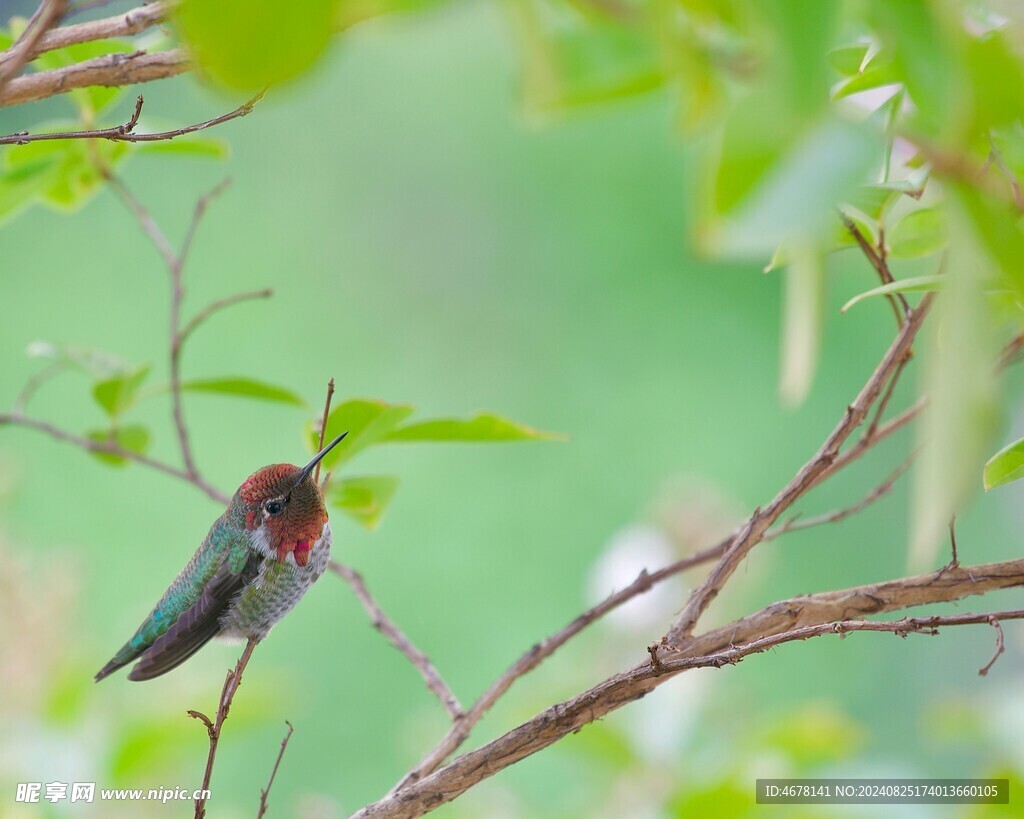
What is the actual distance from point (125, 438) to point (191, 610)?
22 centimetres

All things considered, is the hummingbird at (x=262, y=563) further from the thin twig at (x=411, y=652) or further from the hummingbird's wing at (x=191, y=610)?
the thin twig at (x=411, y=652)

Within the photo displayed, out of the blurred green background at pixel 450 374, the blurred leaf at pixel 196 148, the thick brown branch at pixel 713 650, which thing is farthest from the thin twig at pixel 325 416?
the blurred green background at pixel 450 374

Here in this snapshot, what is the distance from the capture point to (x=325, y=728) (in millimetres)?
2395

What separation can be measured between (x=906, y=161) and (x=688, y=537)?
763 mm

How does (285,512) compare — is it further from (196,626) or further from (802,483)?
(802,483)

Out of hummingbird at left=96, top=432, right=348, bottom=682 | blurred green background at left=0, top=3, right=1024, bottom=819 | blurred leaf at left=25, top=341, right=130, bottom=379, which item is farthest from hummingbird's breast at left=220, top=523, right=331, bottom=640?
blurred green background at left=0, top=3, right=1024, bottom=819

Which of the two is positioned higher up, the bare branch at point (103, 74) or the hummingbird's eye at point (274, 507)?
the bare branch at point (103, 74)

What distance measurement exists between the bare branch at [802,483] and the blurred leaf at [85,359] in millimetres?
324

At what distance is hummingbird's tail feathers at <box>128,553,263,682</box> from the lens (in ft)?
1.13

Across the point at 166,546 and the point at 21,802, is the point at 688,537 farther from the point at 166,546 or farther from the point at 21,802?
the point at 166,546

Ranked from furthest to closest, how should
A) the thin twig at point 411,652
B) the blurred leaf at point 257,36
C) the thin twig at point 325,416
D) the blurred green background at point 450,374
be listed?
1. the blurred green background at point 450,374
2. the thin twig at point 411,652
3. the thin twig at point 325,416
4. the blurred leaf at point 257,36

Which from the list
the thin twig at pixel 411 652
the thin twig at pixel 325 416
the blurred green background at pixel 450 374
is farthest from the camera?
the blurred green background at pixel 450 374

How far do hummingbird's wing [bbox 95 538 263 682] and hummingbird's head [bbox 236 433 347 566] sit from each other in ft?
0.03

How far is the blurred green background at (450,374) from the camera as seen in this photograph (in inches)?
95.5
